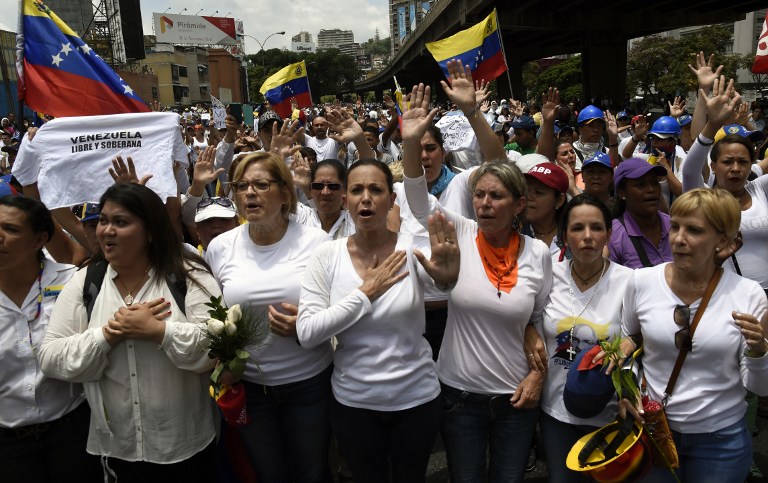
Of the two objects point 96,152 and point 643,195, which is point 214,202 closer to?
point 96,152

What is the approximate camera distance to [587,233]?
8.85 feet

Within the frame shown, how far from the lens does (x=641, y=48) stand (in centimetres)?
4266

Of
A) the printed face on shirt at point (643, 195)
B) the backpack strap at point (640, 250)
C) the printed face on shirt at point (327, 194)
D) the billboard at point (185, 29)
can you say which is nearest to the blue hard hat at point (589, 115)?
the printed face on shirt at point (643, 195)

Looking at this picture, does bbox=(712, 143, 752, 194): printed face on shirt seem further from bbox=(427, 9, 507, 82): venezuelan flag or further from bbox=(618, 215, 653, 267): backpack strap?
bbox=(427, 9, 507, 82): venezuelan flag

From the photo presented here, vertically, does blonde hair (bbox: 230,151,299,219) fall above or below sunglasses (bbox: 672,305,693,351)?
above

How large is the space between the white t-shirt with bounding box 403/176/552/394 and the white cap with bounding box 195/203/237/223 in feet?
5.09

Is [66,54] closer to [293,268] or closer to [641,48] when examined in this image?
[293,268]

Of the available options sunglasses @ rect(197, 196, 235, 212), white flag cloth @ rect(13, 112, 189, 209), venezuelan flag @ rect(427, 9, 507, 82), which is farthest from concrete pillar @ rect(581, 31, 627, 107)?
white flag cloth @ rect(13, 112, 189, 209)

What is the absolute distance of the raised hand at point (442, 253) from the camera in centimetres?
251

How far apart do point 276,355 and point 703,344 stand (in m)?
1.91

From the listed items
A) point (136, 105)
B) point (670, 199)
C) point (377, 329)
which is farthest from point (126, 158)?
point (670, 199)

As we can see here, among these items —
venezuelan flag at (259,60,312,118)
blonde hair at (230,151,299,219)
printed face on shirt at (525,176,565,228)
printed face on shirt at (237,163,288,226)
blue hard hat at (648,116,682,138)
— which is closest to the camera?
printed face on shirt at (237,163,288,226)

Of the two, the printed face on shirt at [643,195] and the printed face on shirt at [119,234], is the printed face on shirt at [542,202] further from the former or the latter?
the printed face on shirt at [119,234]

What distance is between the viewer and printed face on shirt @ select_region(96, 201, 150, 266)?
8.31 ft
